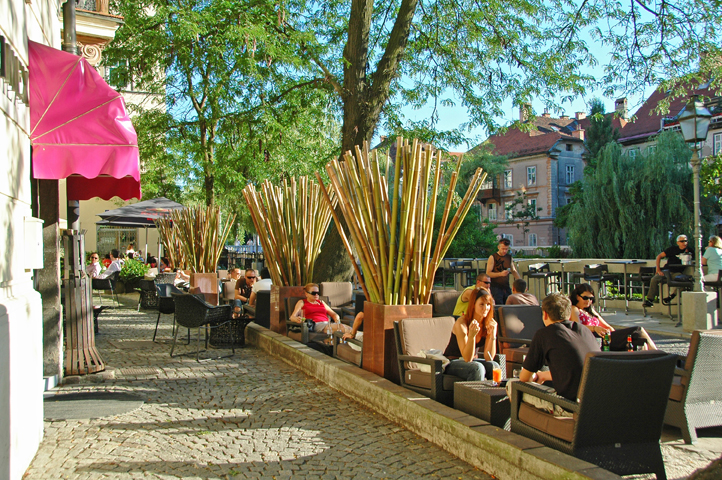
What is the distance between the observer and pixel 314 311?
336 inches

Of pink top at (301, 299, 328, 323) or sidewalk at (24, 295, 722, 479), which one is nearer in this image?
sidewalk at (24, 295, 722, 479)

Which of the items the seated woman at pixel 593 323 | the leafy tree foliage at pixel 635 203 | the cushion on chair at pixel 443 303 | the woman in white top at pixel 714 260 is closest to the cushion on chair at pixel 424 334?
the seated woman at pixel 593 323

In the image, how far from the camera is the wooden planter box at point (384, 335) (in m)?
5.97

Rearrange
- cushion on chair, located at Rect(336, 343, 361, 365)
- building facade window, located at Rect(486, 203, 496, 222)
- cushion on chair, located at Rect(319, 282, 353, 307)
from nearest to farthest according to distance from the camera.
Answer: cushion on chair, located at Rect(336, 343, 361, 365), cushion on chair, located at Rect(319, 282, 353, 307), building facade window, located at Rect(486, 203, 496, 222)

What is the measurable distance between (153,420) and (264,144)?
11237 millimetres

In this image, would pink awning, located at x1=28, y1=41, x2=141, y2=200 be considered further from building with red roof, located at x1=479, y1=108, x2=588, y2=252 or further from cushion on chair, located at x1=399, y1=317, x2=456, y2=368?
building with red roof, located at x1=479, y1=108, x2=588, y2=252

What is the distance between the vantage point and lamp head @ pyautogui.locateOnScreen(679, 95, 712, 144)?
34.4 feet

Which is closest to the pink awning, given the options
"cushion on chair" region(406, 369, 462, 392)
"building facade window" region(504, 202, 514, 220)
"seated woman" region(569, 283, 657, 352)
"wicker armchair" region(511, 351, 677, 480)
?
"cushion on chair" region(406, 369, 462, 392)

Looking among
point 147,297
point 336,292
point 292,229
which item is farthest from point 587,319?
Answer: point 147,297

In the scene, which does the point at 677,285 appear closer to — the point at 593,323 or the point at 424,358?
the point at 593,323

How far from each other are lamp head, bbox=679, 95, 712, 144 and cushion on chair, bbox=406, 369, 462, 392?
25.7 feet

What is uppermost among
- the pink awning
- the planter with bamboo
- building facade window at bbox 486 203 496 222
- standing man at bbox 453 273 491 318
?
building facade window at bbox 486 203 496 222

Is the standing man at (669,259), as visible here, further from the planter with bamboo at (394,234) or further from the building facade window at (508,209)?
the building facade window at (508,209)

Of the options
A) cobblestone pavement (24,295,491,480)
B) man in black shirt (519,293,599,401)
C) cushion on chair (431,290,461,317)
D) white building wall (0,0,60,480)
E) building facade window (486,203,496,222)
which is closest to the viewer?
white building wall (0,0,60,480)
